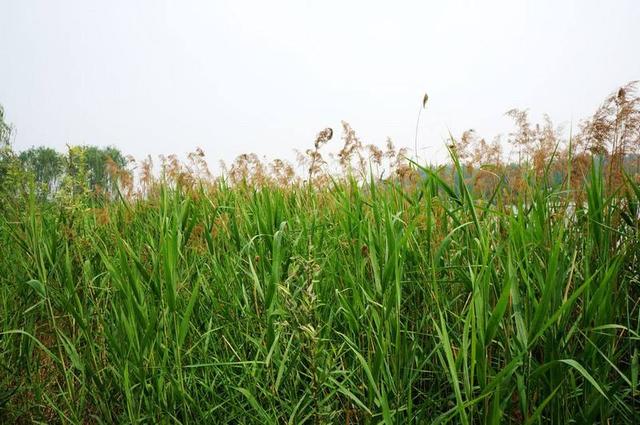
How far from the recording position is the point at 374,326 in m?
2.28

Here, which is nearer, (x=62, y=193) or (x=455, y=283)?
(x=455, y=283)

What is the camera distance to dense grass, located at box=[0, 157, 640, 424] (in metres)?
1.71

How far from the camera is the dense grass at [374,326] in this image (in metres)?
1.71

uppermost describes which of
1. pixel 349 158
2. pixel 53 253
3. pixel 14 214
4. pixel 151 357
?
pixel 349 158

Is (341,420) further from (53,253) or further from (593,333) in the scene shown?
(53,253)

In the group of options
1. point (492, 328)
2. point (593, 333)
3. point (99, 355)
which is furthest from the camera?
point (99, 355)

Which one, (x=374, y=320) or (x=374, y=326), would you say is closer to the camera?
(x=374, y=320)

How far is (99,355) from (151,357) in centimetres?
62

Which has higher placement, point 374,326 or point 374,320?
point 374,320

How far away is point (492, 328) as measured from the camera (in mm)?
1607

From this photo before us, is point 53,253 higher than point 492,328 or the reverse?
higher

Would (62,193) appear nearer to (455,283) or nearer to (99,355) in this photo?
(99,355)

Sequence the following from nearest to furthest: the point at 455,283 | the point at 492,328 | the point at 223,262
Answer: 1. the point at 492,328
2. the point at 455,283
3. the point at 223,262

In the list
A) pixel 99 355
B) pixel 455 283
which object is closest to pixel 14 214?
pixel 99 355
